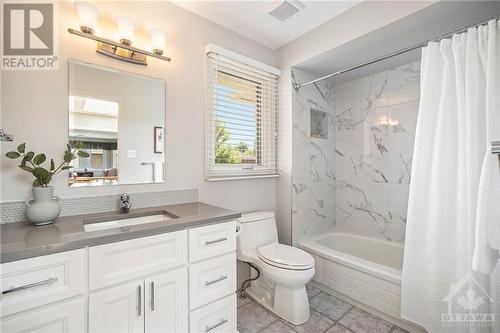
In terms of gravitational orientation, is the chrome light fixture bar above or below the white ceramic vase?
above

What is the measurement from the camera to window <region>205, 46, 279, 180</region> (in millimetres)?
2000

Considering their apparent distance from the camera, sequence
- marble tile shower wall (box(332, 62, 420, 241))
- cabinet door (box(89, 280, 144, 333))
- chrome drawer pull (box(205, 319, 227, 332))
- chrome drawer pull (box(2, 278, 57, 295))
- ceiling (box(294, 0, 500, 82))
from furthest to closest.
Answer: marble tile shower wall (box(332, 62, 420, 241)), ceiling (box(294, 0, 500, 82)), chrome drawer pull (box(205, 319, 227, 332)), cabinet door (box(89, 280, 144, 333)), chrome drawer pull (box(2, 278, 57, 295))

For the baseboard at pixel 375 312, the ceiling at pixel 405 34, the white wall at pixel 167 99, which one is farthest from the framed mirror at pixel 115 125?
the baseboard at pixel 375 312

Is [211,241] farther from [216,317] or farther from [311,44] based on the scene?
[311,44]

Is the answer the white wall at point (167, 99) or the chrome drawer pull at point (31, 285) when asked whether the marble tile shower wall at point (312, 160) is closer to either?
the white wall at point (167, 99)

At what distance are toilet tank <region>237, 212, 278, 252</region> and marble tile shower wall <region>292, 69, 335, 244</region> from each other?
0.31 metres

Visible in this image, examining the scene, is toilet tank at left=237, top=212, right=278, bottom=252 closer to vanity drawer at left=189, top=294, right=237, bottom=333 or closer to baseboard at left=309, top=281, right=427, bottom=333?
vanity drawer at left=189, top=294, right=237, bottom=333

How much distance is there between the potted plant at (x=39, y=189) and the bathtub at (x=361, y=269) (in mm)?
2027

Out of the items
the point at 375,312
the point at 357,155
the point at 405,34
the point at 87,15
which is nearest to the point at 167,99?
the point at 87,15

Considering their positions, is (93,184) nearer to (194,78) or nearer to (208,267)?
(208,267)

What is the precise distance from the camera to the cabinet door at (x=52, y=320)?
2.75 feet

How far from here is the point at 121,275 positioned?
1.05 metres

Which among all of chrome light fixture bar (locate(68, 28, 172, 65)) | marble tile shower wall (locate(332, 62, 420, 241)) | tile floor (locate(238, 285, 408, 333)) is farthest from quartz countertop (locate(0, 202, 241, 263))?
marble tile shower wall (locate(332, 62, 420, 241))

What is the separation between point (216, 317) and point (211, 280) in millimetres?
249
